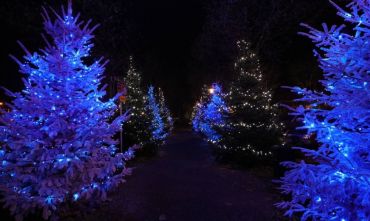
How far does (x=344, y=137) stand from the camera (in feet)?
14.3

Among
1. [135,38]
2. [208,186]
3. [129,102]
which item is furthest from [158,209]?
[135,38]

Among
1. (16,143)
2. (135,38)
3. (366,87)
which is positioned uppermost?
(135,38)

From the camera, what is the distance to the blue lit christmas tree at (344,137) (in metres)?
4.15

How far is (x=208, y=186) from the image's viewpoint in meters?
11.2

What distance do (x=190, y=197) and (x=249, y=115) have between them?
21.7 feet

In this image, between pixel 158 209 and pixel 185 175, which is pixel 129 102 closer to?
pixel 185 175

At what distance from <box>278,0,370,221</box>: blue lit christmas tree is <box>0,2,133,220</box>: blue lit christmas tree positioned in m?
4.09

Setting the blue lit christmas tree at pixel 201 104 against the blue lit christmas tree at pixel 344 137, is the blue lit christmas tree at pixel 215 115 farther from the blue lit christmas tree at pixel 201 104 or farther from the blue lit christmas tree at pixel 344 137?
Result: the blue lit christmas tree at pixel 344 137

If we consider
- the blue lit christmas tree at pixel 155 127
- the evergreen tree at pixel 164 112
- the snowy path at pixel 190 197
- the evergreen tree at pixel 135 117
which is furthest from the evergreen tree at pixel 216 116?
the evergreen tree at pixel 164 112

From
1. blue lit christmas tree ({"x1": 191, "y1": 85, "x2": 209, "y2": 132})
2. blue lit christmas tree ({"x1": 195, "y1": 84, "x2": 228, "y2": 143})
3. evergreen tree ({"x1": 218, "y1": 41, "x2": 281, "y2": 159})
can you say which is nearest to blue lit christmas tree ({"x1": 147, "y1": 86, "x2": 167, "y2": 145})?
blue lit christmas tree ({"x1": 195, "y1": 84, "x2": 228, "y2": 143})

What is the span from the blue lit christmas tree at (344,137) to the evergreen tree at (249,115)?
10399 millimetres

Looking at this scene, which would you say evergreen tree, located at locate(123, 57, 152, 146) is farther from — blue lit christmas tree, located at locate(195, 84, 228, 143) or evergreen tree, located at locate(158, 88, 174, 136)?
evergreen tree, located at locate(158, 88, 174, 136)

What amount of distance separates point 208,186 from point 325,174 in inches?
280

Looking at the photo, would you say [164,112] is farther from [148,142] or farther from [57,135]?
[57,135]
